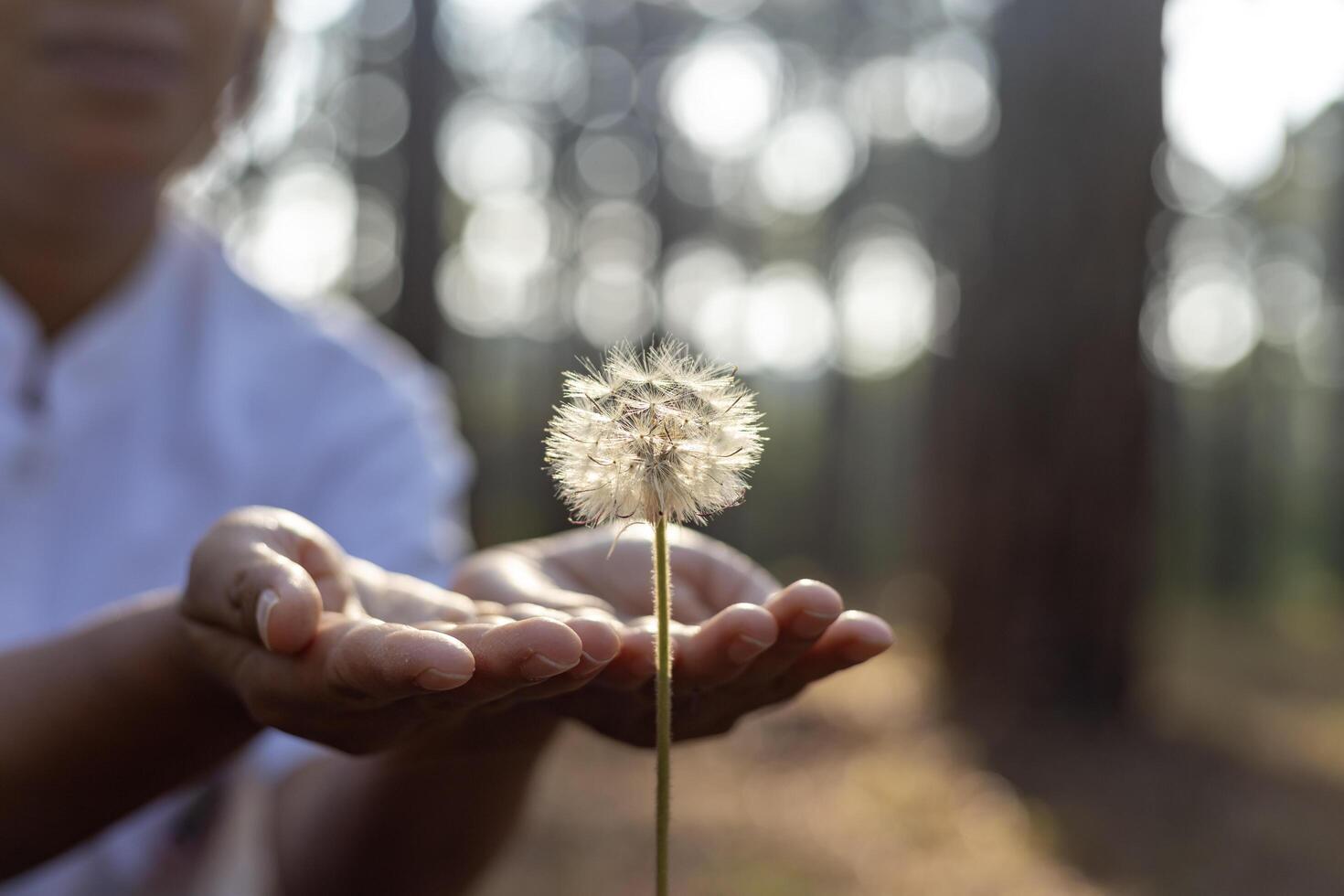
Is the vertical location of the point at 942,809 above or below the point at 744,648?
below

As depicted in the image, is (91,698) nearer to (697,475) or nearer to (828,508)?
(697,475)

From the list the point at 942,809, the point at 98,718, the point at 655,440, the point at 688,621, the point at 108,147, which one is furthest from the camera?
the point at 942,809

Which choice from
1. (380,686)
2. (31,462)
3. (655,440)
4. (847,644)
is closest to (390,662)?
(380,686)

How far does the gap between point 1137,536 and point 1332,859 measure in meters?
2.65

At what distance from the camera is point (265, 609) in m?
1.88

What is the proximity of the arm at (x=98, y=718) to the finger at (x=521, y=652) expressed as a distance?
1.00 meters

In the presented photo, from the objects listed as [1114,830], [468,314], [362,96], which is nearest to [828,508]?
[468,314]

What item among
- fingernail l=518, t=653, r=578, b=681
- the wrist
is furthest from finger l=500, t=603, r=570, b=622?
the wrist

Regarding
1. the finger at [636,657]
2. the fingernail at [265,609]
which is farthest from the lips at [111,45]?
the finger at [636,657]

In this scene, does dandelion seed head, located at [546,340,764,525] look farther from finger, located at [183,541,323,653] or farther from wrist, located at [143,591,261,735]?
wrist, located at [143,591,261,735]

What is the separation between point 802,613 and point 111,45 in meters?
2.99

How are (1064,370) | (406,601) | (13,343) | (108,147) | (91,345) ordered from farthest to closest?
(1064,370), (91,345), (13,343), (108,147), (406,601)

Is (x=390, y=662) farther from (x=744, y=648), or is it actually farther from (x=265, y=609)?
(x=744, y=648)

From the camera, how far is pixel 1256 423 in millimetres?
34031
